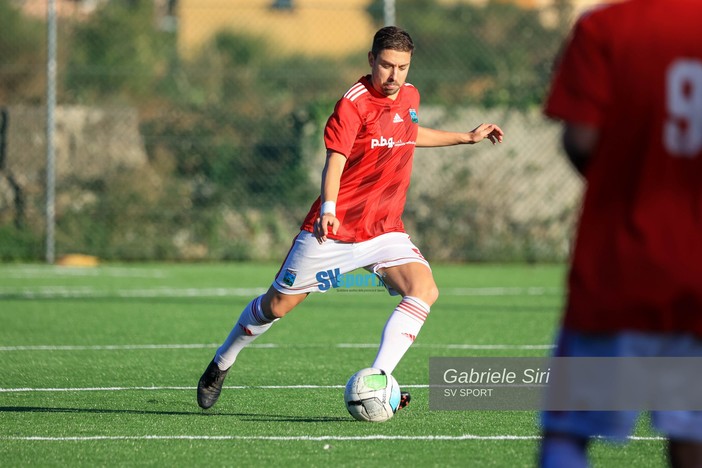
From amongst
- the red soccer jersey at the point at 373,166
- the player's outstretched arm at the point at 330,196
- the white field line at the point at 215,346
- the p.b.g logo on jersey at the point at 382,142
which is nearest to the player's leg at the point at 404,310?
the red soccer jersey at the point at 373,166

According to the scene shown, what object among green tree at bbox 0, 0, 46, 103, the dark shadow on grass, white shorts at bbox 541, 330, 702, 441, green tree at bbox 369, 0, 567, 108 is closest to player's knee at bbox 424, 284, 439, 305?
the dark shadow on grass

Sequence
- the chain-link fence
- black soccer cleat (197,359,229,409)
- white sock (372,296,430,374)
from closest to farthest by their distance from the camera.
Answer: white sock (372,296,430,374), black soccer cleat (197,359,229,409), the chain-link fence

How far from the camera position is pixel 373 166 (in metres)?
6.31

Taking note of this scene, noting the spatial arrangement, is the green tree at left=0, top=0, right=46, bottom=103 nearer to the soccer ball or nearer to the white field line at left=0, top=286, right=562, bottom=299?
the white field line at left=0, top=286, right=562, bottom=299

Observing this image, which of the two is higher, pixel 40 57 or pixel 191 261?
pixel 40 57

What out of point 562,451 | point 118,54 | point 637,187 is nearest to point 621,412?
point 562,451

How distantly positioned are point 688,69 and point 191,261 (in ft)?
46.5

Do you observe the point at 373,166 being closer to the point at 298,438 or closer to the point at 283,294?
the point at 283,294

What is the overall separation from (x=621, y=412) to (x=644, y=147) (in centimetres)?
68

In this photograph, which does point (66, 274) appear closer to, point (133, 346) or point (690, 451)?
point (133, 346)

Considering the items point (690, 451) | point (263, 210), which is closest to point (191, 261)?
point (263, 210)

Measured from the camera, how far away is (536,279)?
14680 millimetres

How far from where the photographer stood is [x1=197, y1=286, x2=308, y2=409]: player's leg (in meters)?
6.23

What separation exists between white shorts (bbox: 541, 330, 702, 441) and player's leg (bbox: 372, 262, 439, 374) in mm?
2817
